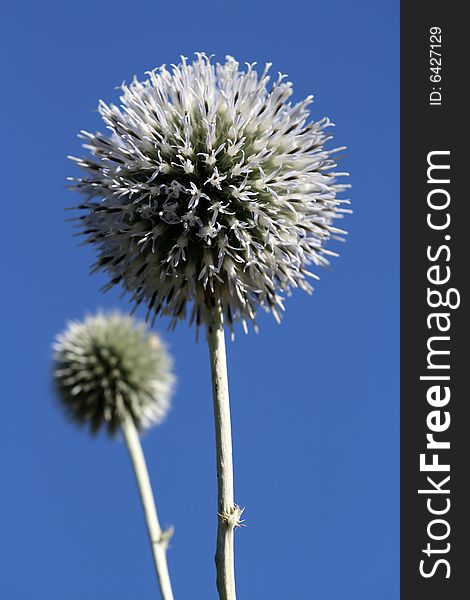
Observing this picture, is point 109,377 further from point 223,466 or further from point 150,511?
point 223,466

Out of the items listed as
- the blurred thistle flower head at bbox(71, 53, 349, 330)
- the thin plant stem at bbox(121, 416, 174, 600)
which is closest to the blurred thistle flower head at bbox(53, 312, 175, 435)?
the thin plant stem at bbox(121, 416, 174, 600)

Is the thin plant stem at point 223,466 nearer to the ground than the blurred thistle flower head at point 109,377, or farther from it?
nearer to the ground

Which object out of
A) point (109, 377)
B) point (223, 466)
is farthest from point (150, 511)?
point (109, 377)

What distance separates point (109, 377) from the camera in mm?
6598

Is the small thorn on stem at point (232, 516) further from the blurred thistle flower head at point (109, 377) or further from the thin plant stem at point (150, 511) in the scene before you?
the blurred thistle flower head at point (109, 377)

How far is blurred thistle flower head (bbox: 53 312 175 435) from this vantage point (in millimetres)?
6551

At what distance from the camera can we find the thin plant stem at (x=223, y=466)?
3.86 metres

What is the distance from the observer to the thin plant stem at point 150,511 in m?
4.39

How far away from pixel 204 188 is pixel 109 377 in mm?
2652

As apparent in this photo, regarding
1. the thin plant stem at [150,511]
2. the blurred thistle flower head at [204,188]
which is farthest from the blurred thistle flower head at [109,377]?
the blurred thistle flower head at [204,188]

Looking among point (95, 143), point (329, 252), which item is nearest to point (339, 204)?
point (329, 252)

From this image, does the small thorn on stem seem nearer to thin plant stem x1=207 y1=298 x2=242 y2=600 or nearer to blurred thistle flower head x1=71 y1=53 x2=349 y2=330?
thin plant stem x1=207 y1=298 x2=242 y2=600

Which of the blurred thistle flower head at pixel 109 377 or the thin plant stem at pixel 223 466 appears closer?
the thin plant stem at pixel 223 466

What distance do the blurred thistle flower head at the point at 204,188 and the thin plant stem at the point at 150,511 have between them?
1.21 metres
